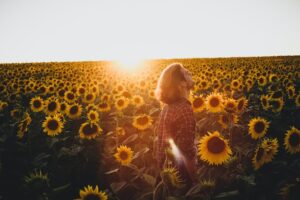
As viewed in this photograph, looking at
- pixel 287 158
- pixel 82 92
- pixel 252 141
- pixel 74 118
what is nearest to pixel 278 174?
pixel 287 158

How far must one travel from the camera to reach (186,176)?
3639 millimetres

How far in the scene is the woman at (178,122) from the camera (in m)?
3.66

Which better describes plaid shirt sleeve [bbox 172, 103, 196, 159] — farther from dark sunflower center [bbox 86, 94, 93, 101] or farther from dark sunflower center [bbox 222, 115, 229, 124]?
dark sunflower center [bbox 86, 94, 93, 101]

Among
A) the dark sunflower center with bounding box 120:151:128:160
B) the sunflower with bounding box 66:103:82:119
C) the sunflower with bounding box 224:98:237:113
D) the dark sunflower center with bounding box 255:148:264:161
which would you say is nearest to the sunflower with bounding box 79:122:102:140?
the dark sunflower center with bounding box 120:151:128:160

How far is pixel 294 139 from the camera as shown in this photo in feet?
13.3

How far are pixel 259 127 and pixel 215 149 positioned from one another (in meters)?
1.64

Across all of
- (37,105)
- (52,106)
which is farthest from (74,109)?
(37,105)

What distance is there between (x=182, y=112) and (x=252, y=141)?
3.60 m

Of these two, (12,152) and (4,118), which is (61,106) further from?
(4,118)

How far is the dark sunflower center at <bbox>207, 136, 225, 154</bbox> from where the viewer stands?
3605 millimetres

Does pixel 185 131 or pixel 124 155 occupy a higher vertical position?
pixel 185 131

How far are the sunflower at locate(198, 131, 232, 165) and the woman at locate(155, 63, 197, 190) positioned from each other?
15 cm

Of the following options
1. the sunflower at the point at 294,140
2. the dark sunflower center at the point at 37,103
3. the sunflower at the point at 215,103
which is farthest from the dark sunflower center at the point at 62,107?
the sunflower at the point at 294,140

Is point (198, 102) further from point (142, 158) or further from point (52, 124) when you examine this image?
point (52, 124)
